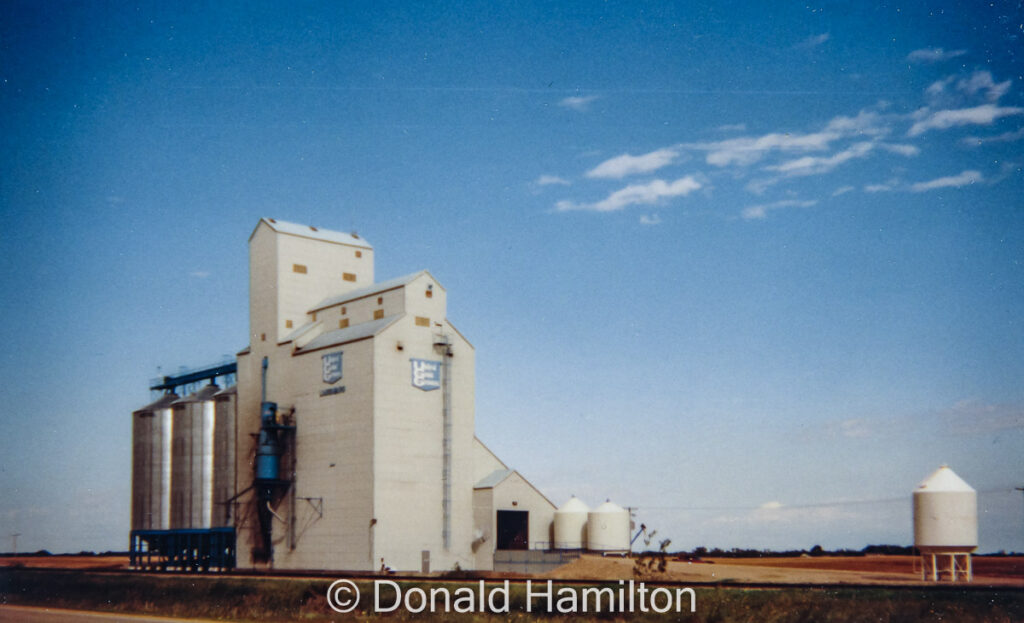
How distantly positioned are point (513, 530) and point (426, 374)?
39.7 ft

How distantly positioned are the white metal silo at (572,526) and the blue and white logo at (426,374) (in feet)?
38.3

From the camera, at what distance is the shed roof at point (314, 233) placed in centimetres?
6725

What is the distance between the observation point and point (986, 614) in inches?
1049

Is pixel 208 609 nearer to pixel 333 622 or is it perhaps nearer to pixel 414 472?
pixel 333 622

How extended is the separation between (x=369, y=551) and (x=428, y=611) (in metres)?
22.9

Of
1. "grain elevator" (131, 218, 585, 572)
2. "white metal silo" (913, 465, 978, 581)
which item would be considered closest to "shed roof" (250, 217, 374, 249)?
"grain elevator" (131, 218, 585, 572)

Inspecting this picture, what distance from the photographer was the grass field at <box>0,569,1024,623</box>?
2739 cm

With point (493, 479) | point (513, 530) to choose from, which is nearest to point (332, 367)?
point (493, 479)

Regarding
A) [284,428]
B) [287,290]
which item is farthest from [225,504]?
[287,290]

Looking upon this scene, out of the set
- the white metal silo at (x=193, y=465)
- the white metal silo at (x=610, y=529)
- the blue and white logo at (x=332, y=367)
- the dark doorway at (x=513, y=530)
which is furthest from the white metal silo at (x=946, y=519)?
the white metal silo at (x=193, y=465)

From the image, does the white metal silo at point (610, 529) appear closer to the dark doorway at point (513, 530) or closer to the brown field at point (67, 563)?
the dark doorway at point (513, 530)

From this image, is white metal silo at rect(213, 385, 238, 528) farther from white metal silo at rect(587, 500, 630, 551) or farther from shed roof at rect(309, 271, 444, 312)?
white metal silo at rect(587, 500, 630, 551)

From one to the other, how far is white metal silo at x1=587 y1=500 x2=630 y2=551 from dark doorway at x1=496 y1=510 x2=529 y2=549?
447cm

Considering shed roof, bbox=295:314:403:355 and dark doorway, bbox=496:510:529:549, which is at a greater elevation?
shed roof, bbox=295:314:403:355
